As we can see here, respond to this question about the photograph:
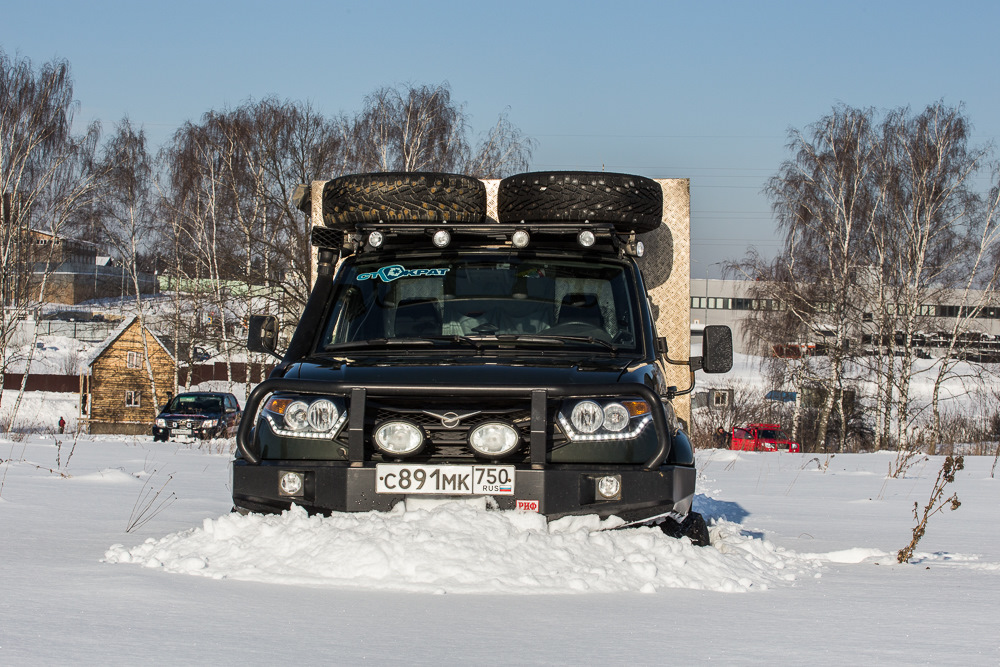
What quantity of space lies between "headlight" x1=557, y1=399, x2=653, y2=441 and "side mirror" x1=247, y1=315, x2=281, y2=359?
83.8 inches

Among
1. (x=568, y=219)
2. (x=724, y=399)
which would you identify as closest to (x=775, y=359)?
(x=724, y=399)

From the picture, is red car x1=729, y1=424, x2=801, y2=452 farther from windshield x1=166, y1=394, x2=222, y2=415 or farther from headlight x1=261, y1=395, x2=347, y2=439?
headlight x1=261, y1=395, x2=347, y2=439

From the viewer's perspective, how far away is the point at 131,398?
4847 cm

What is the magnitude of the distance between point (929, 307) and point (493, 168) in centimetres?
1285

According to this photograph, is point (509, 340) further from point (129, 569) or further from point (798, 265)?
point (798, 265)

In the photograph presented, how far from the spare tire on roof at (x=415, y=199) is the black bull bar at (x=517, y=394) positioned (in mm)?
1628

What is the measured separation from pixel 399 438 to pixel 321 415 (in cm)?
36

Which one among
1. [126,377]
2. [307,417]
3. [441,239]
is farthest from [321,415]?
[126,377]

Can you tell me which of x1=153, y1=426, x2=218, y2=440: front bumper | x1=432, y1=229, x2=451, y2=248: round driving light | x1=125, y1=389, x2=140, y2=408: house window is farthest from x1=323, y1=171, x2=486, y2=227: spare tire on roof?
x1=125, y1=389, x2=140, y2=408: house window

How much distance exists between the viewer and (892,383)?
26359 mm

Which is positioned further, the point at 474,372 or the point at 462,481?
the point at 474,372

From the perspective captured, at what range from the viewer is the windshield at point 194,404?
28750 millimetres

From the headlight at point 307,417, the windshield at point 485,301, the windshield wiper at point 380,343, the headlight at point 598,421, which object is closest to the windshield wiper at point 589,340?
the windshield at point 485,301

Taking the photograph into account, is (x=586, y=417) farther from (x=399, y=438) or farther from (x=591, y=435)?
(x=399, y=438)
